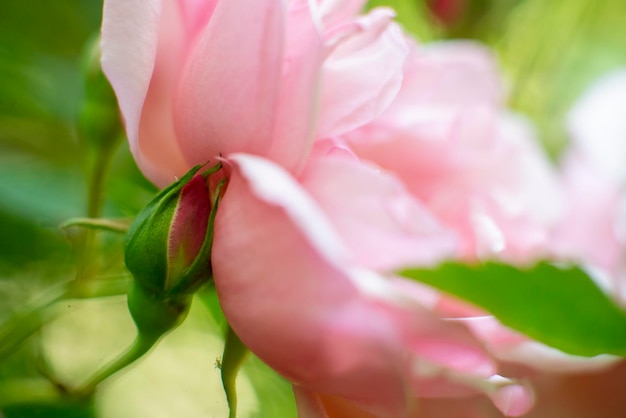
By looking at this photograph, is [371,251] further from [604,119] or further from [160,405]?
[604,119]

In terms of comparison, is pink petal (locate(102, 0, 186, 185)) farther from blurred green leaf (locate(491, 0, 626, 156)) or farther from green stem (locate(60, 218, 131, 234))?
blurred green leaf (locate(491, 0, 626, 156))

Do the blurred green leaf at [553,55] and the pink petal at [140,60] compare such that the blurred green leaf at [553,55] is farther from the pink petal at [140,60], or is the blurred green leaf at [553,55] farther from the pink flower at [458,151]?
the pink petal at [140,60]

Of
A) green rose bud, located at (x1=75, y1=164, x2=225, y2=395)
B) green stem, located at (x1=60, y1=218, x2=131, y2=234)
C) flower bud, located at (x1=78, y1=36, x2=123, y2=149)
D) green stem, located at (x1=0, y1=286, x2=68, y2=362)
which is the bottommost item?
green stem, located at (x1=0, y1=286, x2=68, y2=362)

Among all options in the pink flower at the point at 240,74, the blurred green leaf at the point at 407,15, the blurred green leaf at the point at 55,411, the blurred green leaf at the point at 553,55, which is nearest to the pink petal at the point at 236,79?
the pink flower at the point at 240,74

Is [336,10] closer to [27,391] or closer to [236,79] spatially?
[236,79]

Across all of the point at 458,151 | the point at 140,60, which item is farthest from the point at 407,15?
the point at 140,60

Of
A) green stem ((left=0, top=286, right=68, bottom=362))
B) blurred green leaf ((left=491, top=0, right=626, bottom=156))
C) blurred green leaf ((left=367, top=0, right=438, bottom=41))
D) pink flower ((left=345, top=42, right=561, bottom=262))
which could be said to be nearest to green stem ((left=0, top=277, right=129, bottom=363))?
green stem ((left=0, top=286, right=68, bottom=362))
